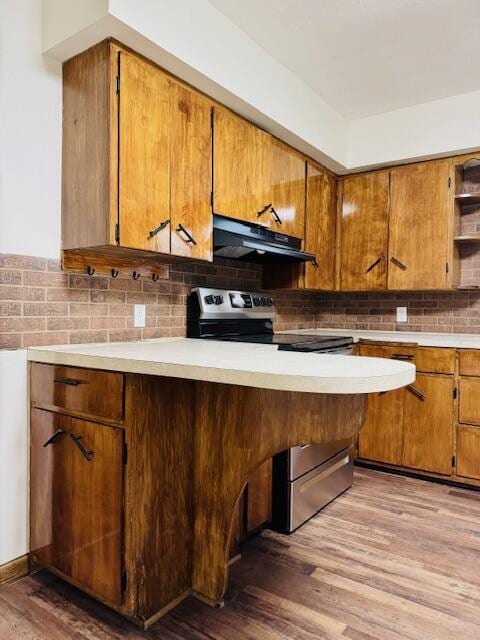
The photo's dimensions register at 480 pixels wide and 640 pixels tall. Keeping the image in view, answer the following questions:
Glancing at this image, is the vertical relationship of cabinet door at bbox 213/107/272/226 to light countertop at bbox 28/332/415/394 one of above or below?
above

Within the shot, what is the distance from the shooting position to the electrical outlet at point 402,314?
11.6 feet

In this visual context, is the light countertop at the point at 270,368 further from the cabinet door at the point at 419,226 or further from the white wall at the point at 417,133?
the white wall at the point at 417,133

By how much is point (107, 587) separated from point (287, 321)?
238cm

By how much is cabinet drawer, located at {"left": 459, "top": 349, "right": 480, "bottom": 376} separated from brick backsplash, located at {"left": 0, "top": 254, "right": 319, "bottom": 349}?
159 centimetres

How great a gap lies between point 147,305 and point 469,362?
6.49 ft

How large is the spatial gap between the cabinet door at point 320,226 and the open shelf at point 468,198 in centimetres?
86

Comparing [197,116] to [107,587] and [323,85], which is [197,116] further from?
[107,587]

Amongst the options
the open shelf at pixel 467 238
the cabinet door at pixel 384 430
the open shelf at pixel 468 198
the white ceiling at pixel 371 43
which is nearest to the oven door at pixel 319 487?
the cabinet door at pixel 384 430

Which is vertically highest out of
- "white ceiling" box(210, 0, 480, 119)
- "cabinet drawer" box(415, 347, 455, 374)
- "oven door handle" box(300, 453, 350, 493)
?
"white ceiling" box(210, 0, 480, 119)

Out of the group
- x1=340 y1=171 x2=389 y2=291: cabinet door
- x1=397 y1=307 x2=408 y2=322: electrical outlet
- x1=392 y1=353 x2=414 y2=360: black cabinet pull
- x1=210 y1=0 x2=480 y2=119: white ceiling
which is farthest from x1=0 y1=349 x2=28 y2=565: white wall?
x1=397 y1=307 x2=408 y2=322: electrical outlet

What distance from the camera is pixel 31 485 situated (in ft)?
5.96

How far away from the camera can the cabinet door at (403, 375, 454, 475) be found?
2.83 m

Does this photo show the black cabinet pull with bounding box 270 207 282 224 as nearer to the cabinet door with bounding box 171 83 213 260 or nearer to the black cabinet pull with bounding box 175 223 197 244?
the cabinet door with bounding box 171 83 213 260

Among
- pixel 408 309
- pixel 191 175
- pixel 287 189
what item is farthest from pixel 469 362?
pixel 191 175
